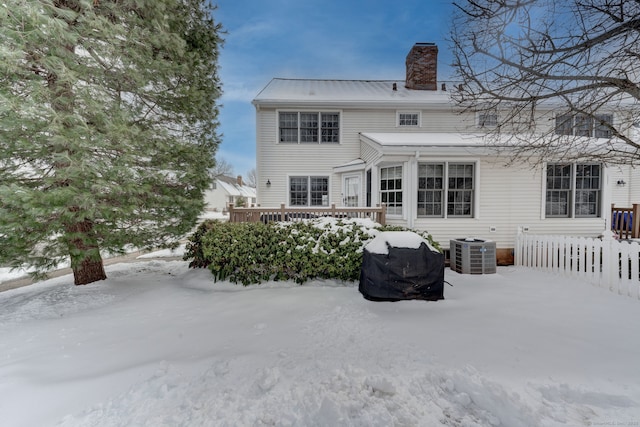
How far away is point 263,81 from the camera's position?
13367 mm

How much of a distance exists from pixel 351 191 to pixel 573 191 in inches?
259

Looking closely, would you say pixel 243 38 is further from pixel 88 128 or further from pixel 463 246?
pixel 463 246

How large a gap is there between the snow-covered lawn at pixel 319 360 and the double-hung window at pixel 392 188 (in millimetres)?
3474

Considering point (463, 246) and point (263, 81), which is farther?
point (263, 81)

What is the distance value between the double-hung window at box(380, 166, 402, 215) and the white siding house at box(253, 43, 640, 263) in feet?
0.10

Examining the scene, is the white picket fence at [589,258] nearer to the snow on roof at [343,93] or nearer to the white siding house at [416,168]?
the white siding house at [416,168]

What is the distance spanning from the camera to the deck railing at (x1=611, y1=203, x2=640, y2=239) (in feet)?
24.4

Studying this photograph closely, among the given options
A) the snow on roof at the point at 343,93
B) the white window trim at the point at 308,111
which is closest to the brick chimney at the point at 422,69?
the snow on roof at the point at 343,93

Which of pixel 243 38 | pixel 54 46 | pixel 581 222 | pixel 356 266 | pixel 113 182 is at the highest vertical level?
pixel 243 38

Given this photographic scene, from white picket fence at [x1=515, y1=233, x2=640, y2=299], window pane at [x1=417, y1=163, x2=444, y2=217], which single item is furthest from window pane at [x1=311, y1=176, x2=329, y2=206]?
white picket fence at [x1=515, y1=233, x2=640, y2=299]

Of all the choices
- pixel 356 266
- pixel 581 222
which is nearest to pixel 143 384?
pixel 356 266

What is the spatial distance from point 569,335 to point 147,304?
20.0ft

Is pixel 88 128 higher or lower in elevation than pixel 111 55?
lower

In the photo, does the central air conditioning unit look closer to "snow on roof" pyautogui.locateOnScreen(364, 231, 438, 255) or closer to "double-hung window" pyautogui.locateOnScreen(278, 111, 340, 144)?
"snow on roof" pyautogui.locateOnScreen(364, 231, 438, 255)
